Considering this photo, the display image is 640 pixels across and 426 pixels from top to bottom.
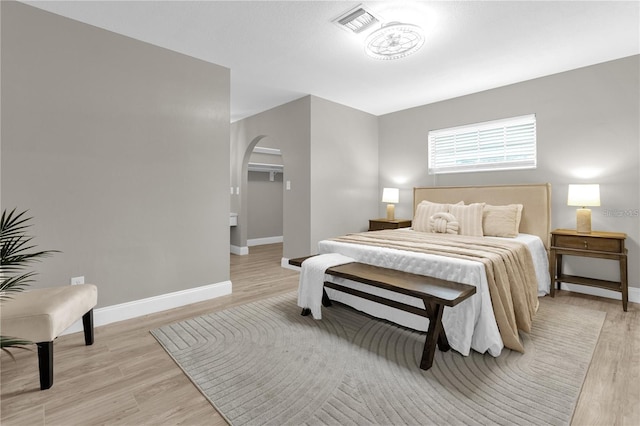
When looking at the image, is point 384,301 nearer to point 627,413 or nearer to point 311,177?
point 627,413

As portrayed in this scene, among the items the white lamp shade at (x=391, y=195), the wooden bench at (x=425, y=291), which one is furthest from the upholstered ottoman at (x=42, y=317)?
the white lamp shade at (x=391, y=195)

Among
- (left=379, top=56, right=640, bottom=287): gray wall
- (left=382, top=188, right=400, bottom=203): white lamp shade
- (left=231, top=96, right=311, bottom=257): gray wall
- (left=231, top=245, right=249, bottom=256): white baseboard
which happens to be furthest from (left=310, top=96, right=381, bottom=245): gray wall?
(left=231, top=245, right=249, bottom=256): white baseboard

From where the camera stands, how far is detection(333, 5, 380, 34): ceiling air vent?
7.77 ft

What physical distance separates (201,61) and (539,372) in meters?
3.96

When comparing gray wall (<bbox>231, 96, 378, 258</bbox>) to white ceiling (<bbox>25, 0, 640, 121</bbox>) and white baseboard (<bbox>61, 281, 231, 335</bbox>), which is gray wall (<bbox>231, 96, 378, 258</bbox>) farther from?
white baseboard (<bbox>61, 281, 231, 335</bbox>)

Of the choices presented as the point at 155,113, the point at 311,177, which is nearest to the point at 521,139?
the point at 311,177

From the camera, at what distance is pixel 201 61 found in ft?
10.6

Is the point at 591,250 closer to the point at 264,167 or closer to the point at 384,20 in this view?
the point at 384,20

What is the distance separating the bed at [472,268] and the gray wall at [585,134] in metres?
0.26

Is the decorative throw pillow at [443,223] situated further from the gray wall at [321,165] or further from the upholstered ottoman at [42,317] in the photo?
the upholstered ottoman at [42,317]

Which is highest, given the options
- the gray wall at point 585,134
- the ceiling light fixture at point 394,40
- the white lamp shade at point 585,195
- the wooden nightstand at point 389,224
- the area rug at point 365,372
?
the ceiling light fixture at point 394,40

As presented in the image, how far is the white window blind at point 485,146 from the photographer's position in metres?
3.91

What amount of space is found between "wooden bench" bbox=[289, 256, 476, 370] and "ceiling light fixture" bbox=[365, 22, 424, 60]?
1919 millimetres

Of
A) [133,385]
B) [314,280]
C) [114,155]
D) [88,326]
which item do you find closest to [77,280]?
[88,326]
